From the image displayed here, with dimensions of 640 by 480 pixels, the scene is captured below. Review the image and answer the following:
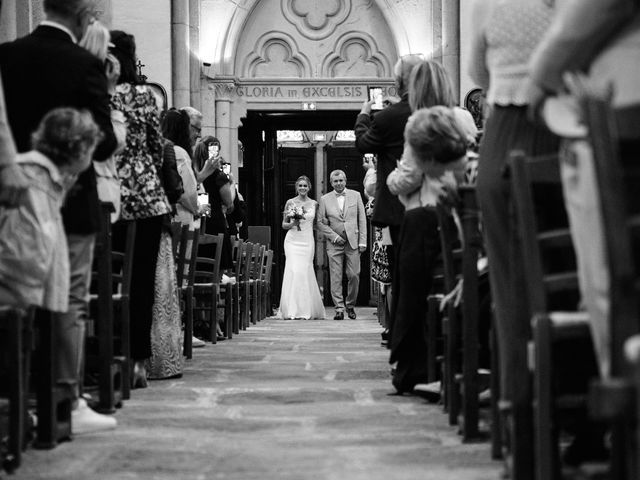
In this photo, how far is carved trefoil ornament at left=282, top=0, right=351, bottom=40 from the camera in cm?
1698

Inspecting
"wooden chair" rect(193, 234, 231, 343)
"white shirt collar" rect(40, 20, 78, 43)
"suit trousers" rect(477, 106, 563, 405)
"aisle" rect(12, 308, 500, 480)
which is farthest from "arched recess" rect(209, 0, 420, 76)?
"suit trousers" rect(477, 106, 563, 405)

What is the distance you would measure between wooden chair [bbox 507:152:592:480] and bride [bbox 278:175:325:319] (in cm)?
1258

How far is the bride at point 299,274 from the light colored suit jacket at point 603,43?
1337cm

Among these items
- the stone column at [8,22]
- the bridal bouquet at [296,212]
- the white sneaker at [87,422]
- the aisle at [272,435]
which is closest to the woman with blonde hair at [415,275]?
the aisle at [272,435]

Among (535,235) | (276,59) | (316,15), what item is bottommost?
(535,235)

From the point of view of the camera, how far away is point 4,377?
4.37m

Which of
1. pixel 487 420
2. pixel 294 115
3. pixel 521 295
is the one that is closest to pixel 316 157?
pixel 294 115

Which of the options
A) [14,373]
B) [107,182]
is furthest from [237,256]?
[14,373]

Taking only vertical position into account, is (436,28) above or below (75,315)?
above

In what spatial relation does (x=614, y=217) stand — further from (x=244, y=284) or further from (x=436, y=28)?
(x=436, y=28)

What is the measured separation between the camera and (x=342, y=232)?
15.9 m

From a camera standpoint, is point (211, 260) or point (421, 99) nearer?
point (421, 99)

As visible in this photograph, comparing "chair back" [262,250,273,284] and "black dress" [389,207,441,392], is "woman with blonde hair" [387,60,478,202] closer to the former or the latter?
"black dress" [389,207,441,392]

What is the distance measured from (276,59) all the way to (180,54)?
1534 mm
